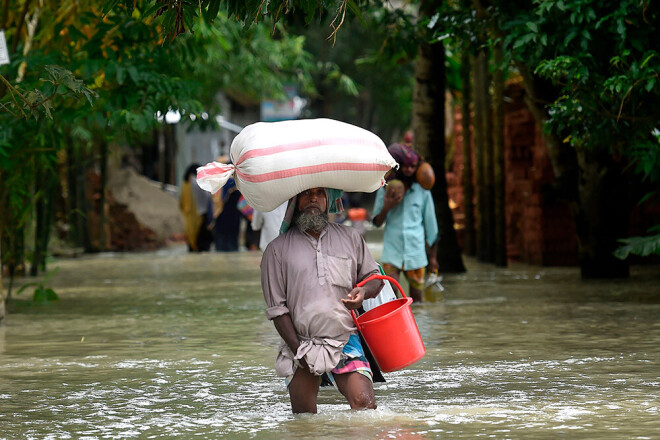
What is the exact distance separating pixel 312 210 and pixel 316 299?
0.48 m

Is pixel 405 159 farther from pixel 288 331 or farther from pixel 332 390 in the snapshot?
pixel 288 331

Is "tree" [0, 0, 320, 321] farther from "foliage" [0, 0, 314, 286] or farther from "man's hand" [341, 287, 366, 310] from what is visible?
"man's hand" [341, 287, 366, 310]

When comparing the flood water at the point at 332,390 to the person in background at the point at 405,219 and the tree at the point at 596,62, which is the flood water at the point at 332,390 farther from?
the tree at the point at 596,62

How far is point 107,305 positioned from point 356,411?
7974 mm

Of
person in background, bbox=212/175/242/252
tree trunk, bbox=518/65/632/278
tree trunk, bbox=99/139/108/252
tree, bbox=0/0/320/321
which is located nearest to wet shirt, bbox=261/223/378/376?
tree, bbox=0/0/320/321

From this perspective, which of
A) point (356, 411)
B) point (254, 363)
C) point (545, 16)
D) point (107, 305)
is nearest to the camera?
point (356, 411)

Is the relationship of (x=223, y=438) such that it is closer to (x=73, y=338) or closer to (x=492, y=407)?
(x=492, y=407)

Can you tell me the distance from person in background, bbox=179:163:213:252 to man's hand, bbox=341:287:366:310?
60.7 feet

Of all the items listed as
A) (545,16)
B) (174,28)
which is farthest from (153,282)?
(174,28)

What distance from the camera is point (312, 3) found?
649 centimetres

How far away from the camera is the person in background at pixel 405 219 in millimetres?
11703

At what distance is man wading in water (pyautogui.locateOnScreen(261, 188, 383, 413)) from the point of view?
21.0 ft

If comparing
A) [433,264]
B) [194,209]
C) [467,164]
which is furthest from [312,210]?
[194,209]

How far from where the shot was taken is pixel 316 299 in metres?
6.43
